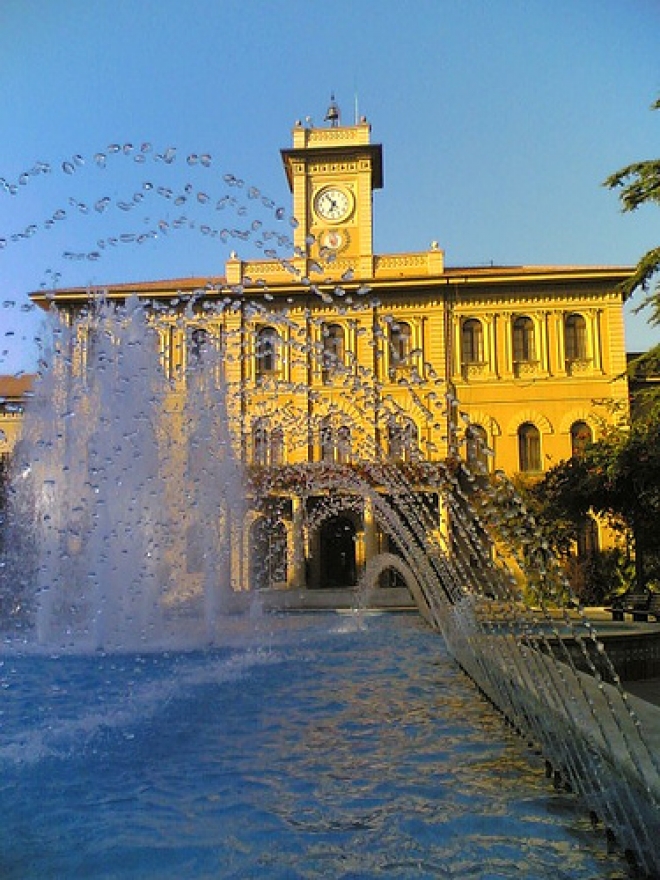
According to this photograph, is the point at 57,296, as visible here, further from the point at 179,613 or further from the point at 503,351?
→ the point at 179,613

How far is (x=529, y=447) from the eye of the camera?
2631 centimetres

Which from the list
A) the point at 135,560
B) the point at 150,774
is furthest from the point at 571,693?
the point at 135,560

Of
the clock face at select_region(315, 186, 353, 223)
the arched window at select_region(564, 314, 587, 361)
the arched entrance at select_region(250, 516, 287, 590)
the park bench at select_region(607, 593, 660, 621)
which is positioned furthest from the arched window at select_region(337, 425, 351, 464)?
the park bench at select_region(607, 593, 660, 621)

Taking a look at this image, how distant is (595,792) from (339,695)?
2941 millimetres

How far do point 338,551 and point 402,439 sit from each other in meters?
4.23

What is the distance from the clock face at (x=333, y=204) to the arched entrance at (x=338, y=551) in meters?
9.12

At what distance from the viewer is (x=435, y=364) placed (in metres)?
26.4

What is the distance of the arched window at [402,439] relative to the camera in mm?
23938

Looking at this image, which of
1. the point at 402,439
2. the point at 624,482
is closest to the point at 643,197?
the point at 624,482

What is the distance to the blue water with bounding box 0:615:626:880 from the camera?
3.04 m

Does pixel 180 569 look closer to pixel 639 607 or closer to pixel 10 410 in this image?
pixel 639 607

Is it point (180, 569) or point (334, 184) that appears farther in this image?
point (334, 184)

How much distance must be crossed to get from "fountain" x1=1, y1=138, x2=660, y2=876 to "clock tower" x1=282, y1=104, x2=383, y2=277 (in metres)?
9.78

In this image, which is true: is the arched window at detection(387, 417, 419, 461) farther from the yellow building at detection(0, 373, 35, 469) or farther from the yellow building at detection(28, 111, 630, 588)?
the yellow building at detection(0, 373, 35, 469)
